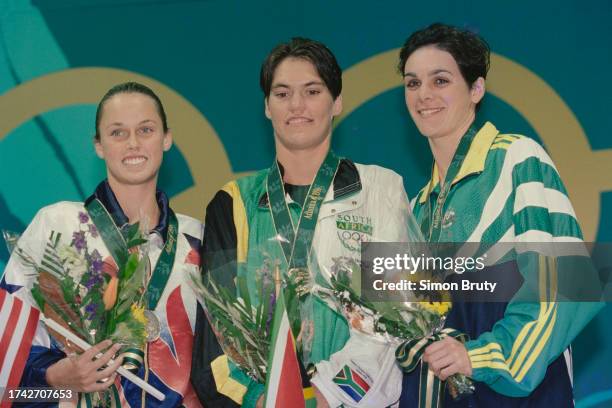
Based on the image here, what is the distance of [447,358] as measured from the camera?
109 inches

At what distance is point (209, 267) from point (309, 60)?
0.83 metres

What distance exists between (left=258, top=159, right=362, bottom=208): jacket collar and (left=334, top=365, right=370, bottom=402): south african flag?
66 cm

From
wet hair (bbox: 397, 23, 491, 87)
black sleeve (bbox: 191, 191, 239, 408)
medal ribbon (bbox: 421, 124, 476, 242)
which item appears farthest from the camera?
wet hair (bbox: 397, 23, 491, 87)

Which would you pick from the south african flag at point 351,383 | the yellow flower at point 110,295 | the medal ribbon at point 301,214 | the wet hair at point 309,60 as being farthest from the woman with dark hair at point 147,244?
the south african flag at point 351,383

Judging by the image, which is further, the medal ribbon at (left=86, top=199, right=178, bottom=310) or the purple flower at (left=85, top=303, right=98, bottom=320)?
the medal ribbon at (left=86, top=199, right=178, bottom=310)

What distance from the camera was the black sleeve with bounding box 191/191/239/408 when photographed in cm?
299

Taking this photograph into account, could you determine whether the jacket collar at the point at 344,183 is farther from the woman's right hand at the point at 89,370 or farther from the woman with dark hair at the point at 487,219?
the woman's right hand at the point at 89,370

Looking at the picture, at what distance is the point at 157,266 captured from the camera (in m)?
3.25

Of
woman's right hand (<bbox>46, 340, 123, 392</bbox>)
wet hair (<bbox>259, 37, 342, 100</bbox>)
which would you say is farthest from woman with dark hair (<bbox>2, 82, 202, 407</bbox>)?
wet hair (<bbox>259, 37, 342, 100</bbox>)

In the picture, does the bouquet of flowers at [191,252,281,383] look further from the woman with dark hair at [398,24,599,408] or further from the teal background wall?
the teal background wall

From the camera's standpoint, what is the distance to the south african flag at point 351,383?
2820mm

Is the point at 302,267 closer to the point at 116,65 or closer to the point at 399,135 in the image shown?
the point at 399,135

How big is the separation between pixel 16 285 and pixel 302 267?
104 cm

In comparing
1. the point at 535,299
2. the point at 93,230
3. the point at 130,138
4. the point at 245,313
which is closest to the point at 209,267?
the point at 245,313
